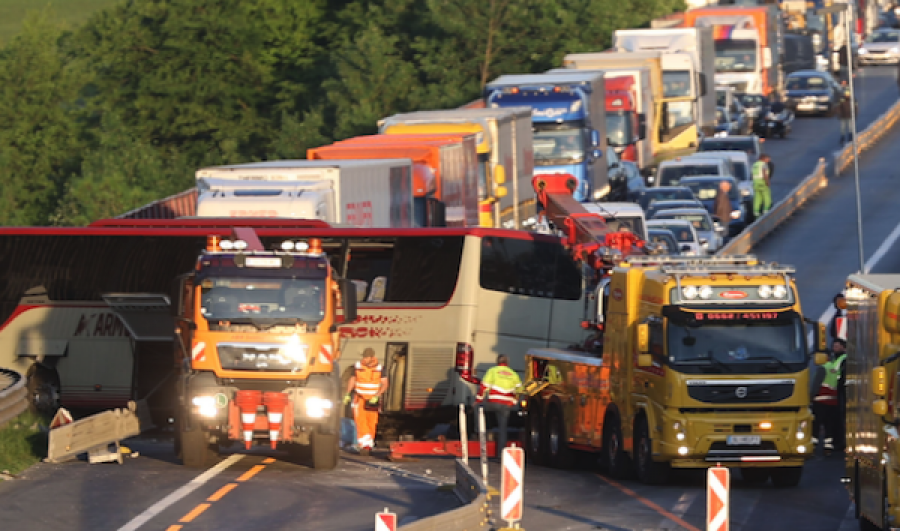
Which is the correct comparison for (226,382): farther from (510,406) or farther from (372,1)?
(372,1)

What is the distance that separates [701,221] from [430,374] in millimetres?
19524

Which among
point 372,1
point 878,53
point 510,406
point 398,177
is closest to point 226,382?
point 510,406

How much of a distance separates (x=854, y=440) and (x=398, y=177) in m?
15.8

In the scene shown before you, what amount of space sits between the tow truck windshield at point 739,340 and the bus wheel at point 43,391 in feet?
30.5

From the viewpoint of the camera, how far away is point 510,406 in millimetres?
24453

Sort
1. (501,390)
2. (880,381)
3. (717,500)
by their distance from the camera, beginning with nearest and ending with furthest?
(717,500)
(880,381)
(501,390)

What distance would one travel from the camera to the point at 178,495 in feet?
63.3

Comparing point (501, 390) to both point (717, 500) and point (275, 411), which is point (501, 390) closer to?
point (275, 411)

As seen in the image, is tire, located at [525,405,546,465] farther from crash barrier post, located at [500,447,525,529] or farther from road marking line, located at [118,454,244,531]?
crash barrier post, located at [500,447,525,529]

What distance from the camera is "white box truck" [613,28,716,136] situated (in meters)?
58.6

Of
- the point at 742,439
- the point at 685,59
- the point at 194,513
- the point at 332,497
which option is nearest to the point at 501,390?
the point at 742,439

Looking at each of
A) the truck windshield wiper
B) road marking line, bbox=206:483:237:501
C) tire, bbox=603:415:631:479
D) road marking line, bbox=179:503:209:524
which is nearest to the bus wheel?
road marking line, bbox=206:483:237:501

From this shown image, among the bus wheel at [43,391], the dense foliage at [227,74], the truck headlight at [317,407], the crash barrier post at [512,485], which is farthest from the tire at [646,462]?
the dense foliage at [227,74]

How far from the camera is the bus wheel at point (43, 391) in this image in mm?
25672
